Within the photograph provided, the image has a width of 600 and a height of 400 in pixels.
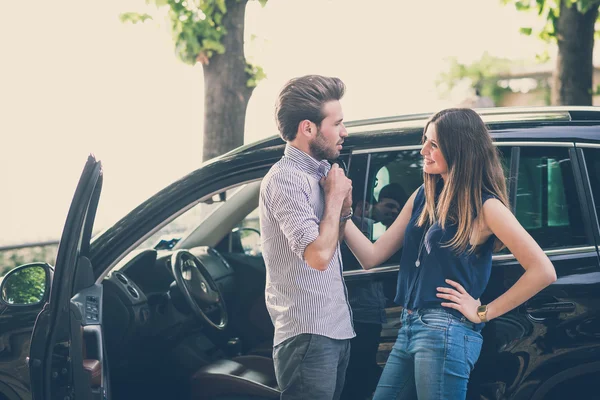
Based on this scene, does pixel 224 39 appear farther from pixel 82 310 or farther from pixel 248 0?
pixel 82 310

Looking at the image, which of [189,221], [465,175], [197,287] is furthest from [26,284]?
[189,221]

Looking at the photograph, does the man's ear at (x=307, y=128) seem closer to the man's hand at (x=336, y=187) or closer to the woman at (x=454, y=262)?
the man's hand at (x=336, y=187)

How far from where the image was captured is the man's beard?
279 cm

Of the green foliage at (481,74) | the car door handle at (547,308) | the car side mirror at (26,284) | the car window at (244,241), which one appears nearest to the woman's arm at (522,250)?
the car door handle at (547,308)

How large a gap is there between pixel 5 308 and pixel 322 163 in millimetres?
1449

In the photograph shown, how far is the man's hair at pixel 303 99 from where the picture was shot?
274 centimetres

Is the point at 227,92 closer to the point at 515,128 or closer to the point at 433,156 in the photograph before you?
the point at 515,128

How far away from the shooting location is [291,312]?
2.73 meters

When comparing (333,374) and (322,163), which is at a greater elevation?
(322,163)

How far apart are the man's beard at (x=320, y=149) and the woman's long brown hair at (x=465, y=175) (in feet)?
1.28

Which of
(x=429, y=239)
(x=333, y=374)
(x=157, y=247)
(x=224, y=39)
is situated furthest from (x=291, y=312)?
(x=224, y=39)

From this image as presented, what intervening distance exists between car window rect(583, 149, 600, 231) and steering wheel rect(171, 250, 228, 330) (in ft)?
5.95

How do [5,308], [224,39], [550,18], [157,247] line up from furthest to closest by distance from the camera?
[550,18]
[224,39]
[157,247]
[5,308]

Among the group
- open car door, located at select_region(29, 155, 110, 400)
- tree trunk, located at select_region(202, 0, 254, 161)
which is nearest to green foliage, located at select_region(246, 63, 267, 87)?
tree trunk, located at select_region(202, 0, 254, 161)
